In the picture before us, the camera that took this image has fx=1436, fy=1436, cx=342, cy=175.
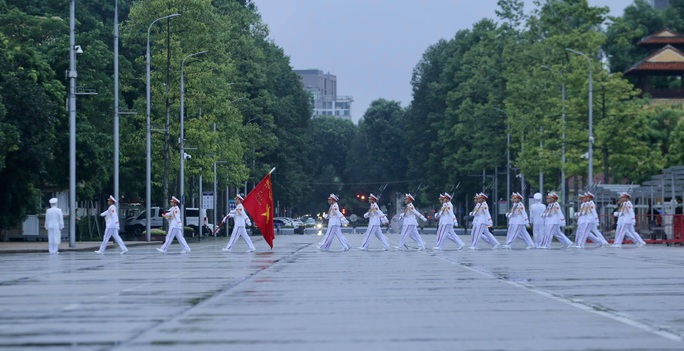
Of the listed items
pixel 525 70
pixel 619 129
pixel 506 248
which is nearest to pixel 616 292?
pixel 506 248

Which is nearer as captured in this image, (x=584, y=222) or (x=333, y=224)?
(x=333, y=224)

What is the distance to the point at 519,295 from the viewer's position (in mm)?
19859

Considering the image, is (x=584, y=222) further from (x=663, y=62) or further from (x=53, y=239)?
(x=663, y=62)

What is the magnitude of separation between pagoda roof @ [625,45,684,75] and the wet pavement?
72703 mm

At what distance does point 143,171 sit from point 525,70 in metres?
24.6

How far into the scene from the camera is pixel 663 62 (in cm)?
10162

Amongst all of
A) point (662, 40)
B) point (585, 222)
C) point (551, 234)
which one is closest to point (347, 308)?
point (551, 234)

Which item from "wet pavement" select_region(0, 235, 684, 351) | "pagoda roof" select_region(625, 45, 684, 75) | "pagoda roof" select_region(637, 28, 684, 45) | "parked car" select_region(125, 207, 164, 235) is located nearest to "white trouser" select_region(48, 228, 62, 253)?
"wet pavement" select_region(0, 235, 684, 351)

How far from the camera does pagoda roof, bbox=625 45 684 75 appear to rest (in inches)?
3979

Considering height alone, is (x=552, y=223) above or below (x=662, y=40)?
below

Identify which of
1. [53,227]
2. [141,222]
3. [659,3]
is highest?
[659,3]

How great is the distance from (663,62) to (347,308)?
87.5 m

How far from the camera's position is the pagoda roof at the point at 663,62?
10106cm

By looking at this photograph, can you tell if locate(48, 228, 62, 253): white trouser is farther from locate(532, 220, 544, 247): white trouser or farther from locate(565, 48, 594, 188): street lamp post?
locate(565, 48, 594, 188): street lamp post
